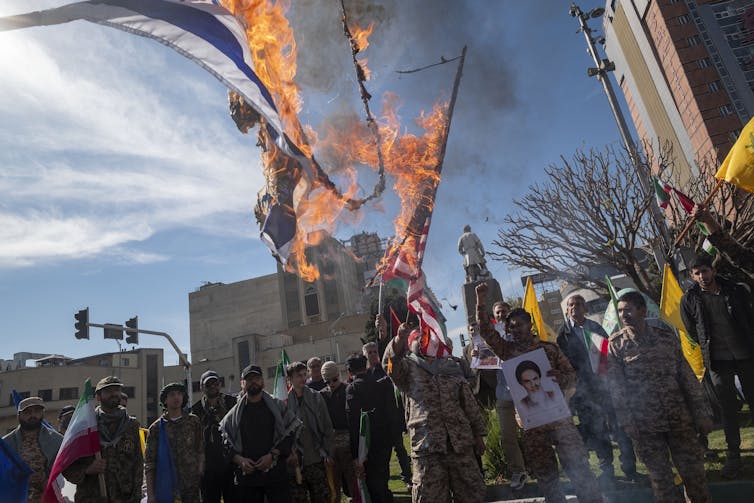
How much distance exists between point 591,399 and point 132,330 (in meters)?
16.2

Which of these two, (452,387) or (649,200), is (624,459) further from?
(649,200)

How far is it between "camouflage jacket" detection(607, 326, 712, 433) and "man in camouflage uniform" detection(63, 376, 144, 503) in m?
4.92

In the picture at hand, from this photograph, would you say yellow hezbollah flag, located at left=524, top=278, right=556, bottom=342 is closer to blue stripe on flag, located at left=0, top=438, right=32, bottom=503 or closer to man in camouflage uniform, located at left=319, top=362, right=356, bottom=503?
man in camouflage uniform, located at left=319, top=362, right=356, bottom=503

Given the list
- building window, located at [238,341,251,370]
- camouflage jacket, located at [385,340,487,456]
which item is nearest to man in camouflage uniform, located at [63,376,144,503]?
camouflage jacket, located at [385,340,487,456]

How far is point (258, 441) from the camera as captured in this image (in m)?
5.08

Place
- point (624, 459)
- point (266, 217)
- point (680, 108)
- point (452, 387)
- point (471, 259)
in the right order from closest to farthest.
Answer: point (452, 387) → point (624, 459) → point (266, 217) → point (471, 259) → point (680, 108)

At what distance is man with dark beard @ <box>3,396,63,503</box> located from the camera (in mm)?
5738

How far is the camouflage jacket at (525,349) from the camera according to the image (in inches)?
175

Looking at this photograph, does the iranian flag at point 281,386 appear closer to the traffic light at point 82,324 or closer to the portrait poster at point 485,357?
the portrait poster at point 485,357

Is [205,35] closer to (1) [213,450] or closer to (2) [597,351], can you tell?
(1) [213,450]

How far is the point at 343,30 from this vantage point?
916 centimetres

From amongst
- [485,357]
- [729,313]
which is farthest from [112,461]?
[729,313]

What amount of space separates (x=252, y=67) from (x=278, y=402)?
4304 mm

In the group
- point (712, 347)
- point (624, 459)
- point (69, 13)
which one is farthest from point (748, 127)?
point (69, 13)
